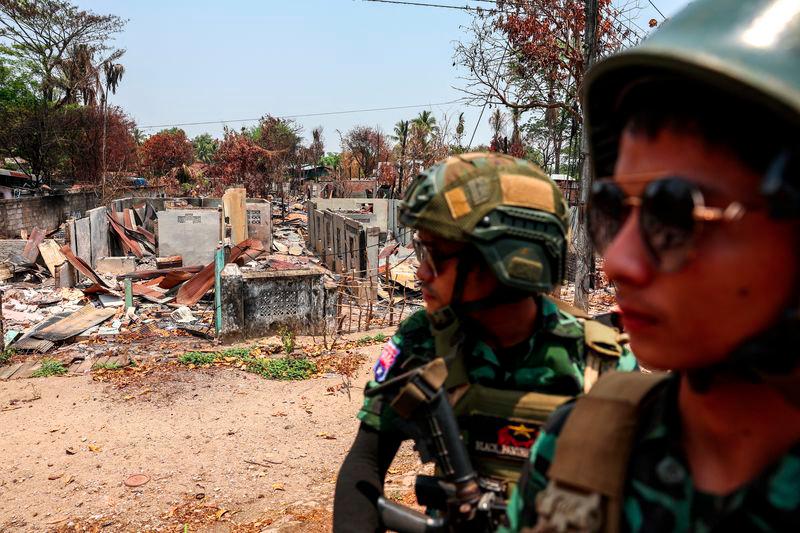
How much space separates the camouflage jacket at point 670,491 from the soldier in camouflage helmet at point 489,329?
22.6 inches

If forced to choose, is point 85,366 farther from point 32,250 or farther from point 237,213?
point 237,213

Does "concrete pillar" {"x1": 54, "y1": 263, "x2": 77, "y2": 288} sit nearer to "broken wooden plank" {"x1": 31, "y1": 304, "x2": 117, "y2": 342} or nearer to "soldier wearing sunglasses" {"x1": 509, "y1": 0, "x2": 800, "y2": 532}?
"broken wooden plank" {"x1": 31, "y1": 304, "x2": 117, "y2": 342}

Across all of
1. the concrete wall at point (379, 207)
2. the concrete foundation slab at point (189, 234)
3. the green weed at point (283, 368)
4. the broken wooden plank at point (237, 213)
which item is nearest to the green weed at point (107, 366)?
the green weed at point (283, 368)

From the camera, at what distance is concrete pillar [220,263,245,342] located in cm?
916

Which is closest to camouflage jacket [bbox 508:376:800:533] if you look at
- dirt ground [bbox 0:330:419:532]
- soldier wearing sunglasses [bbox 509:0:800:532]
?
soldier wearing sunglasses [bbox 509:0:800:532]

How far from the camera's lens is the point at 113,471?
5.44 meters

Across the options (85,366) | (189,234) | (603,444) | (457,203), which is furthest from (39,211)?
(603,444)

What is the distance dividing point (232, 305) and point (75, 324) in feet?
12.1

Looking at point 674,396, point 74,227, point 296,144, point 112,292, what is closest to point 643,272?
point 674,396

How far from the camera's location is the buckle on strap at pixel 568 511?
85cm

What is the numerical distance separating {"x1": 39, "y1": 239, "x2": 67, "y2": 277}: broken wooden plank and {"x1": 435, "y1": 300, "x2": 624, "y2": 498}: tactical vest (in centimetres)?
1603

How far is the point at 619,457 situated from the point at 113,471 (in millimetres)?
5605

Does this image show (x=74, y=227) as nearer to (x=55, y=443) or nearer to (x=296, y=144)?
(x=55, y=443)

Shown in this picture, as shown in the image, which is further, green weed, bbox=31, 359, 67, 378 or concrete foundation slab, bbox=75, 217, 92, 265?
concrete foundation slab, bbox=75, 217, 92, 265
